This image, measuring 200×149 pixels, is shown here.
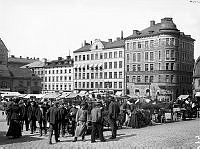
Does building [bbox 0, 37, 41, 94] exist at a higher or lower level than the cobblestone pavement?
higher

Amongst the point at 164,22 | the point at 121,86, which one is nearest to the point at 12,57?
the point at 121,86

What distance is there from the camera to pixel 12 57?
456 feet

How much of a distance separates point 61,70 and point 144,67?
33037mm

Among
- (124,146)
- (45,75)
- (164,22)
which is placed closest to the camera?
(124,146)

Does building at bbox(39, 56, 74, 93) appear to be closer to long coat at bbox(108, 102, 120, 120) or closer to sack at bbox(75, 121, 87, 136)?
long coat at bbox(108, 102, 120, 120)

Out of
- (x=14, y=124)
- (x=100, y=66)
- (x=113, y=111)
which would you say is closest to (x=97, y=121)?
(x=113, y=111)

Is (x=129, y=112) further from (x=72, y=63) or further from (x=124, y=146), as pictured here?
(x=72, y=63)

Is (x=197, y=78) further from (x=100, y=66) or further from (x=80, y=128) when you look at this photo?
(x=80, y=128)

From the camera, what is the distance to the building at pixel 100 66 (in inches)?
3187

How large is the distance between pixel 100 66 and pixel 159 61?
57.9 ft

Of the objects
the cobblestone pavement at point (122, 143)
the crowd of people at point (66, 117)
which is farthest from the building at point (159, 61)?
the cobblestone pavement at point (122, 143)

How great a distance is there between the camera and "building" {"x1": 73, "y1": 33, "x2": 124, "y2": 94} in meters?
80.9

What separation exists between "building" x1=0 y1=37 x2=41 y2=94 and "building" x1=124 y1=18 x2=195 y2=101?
30.7 metres

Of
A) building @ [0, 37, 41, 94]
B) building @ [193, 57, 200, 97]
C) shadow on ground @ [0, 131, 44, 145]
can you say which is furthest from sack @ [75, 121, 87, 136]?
building @ [0, 37, 41, 94]
